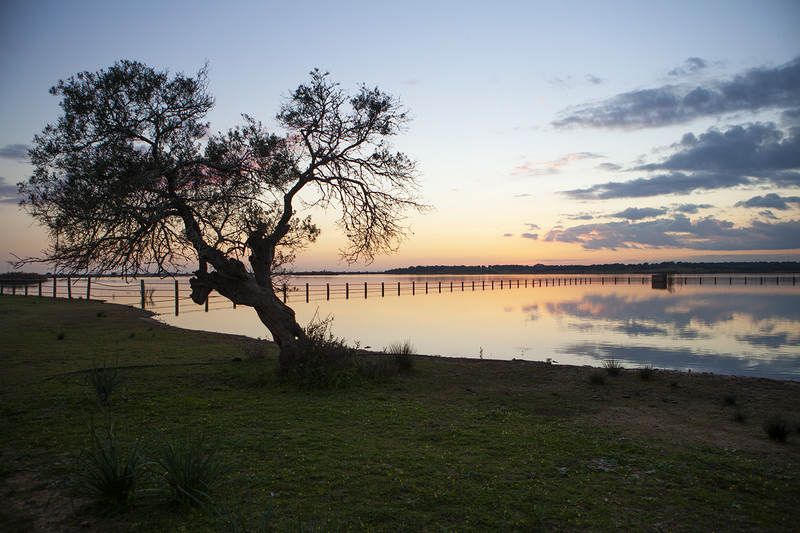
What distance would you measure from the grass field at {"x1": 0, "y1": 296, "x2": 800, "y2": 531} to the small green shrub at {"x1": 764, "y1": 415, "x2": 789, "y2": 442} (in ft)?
0.38

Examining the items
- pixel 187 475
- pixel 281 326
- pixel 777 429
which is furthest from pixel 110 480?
pixel 777 429

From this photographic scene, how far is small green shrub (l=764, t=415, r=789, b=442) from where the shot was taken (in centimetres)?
720

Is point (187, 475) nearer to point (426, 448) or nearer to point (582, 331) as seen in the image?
point (426, 448)

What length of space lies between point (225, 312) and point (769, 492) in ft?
103

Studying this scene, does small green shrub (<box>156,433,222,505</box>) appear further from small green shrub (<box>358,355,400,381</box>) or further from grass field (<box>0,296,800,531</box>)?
small green shrub (<box>358,355,400,381</box>)

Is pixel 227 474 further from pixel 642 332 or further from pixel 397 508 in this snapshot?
pixel 642 332

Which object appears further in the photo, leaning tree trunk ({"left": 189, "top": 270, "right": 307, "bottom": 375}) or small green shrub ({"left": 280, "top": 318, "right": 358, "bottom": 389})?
leaning tree trunk ({"left": 189, "top": 270, "right": 307, "bottom": 375})

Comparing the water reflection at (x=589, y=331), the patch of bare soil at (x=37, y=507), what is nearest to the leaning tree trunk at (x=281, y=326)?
the patch of bare soil at (x=37, y=507)

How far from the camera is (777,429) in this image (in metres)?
A: 7.23

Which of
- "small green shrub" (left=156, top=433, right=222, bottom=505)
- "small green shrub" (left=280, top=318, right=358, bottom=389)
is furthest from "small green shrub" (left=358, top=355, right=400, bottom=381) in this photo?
"small green shrub" (left=156, top=433, right=222, bottom=505)

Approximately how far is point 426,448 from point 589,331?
19966mm

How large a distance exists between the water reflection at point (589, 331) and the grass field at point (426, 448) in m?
5.51

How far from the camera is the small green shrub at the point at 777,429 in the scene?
720 centimetres

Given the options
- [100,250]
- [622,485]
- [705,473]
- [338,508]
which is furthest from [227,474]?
[100,250]
